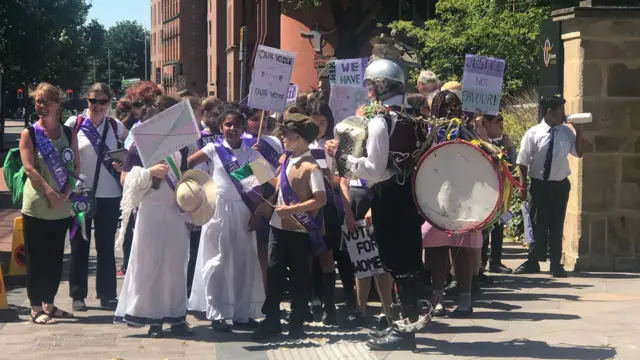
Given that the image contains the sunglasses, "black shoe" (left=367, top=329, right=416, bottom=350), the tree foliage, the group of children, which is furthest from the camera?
the tree foliage

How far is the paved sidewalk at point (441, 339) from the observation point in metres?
7.41

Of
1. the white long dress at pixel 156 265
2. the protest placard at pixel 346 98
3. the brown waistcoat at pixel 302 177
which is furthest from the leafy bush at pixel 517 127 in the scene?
the white long dress at pixel 156 265

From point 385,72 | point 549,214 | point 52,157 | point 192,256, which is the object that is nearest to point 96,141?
point 52,157

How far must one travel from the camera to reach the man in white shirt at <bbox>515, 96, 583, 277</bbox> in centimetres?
1095

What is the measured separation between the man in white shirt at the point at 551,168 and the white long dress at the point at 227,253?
3.70 m

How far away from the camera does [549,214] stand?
11.1 meters

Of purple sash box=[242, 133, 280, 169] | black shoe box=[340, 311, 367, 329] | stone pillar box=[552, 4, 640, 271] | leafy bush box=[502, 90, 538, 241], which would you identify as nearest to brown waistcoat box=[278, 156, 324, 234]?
purple sash box=[242, 133, 280, 169]

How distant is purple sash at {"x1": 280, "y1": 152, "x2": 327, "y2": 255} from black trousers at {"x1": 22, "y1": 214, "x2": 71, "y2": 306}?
2255 millimetres

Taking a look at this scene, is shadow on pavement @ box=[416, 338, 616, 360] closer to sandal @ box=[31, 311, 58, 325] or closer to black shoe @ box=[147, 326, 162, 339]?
black shoe @ box=[147, 326, 162, 339]

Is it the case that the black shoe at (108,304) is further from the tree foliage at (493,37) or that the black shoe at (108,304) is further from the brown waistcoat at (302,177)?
the tree foliage at (493,37)

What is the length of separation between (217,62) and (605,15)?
200ft

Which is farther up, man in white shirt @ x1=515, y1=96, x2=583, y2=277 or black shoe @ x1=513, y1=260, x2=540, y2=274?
man in white shirt @ x1=515, y1=96, x2=583, y2=277

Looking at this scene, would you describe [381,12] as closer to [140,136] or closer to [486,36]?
[486,36]

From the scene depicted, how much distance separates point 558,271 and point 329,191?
3488 millimetres
